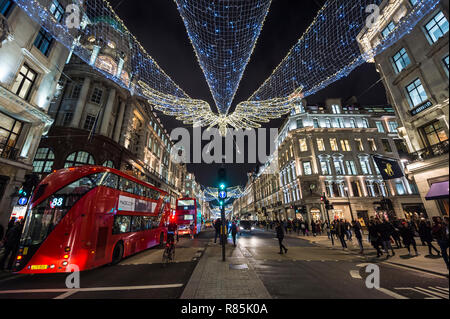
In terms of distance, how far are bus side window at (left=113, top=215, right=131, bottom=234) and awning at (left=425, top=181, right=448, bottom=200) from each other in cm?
1053

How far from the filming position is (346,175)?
100 ft

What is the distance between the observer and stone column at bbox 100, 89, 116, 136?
2425cm

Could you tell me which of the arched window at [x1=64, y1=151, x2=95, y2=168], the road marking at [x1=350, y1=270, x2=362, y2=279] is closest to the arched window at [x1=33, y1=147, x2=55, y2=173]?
the arched window at [x1=64, y1=151, x2=95, y2=168]

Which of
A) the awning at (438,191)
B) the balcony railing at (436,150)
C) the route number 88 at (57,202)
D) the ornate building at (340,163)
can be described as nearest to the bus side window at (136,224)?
the route number 88 at (57,202)

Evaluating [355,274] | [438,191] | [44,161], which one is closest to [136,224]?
[355,274]

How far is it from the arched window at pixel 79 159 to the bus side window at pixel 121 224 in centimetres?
1654

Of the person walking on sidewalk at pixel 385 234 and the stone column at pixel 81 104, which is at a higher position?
the stone column at pixel 81 104

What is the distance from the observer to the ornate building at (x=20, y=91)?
1276cm

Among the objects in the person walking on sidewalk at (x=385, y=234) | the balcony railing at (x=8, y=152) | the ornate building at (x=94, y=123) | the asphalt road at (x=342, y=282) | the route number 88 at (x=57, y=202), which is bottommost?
the asphalt road at (x=342, y=282)

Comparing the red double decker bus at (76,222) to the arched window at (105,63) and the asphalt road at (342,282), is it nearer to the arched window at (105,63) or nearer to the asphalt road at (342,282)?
the arched window at (105,63)

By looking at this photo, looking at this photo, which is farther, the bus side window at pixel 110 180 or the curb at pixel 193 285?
the bus side window at pixel 110 180
